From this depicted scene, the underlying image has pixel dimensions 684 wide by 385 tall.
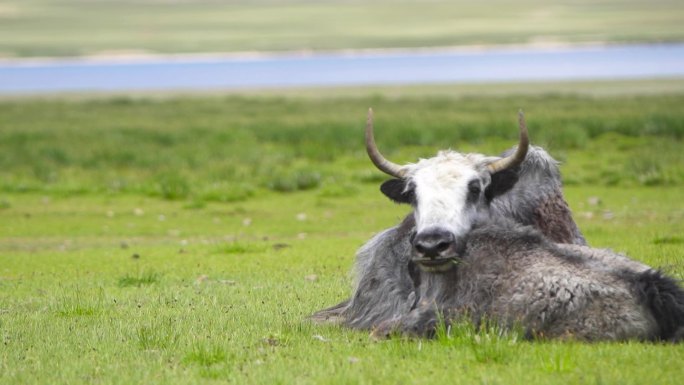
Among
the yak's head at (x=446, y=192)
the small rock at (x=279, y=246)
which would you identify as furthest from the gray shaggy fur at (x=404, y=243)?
the small rock at (x=279, y=246)

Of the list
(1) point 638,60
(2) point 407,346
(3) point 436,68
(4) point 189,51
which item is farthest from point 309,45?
(2) point 407,346

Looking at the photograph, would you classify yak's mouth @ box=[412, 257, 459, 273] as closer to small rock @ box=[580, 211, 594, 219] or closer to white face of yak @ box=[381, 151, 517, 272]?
white face of yak @ box=[381, 151, 517, 272]

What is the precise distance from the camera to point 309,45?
611ft

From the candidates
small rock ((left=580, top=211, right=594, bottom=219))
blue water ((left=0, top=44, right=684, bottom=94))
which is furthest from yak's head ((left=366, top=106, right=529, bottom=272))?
blue water ((left=0, top=44, right=684, bottom=94))

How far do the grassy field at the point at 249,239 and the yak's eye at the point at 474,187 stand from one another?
1541 millimetres

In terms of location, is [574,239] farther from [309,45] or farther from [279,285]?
[309,45]

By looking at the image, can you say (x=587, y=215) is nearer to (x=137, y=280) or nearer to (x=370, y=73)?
(x=137, y=280)

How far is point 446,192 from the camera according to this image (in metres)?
9.66

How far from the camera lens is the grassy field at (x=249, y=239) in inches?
320

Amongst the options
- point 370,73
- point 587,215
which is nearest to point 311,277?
point 587,215

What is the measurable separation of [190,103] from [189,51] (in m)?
129

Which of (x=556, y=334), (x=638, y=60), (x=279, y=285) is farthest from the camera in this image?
(x=638, y=60)

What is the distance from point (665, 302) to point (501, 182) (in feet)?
7.05

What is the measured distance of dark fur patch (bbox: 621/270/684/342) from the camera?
8484 mm
